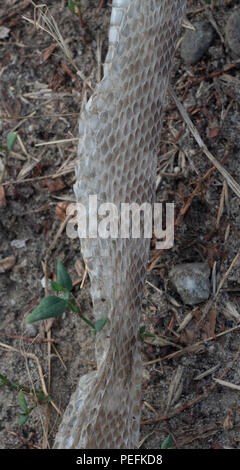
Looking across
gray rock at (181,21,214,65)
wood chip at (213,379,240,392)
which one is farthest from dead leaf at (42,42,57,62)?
wood chip at (213,379,240,392)

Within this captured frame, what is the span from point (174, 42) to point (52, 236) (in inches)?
25.3

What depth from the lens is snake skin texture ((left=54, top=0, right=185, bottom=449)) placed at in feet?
3.18

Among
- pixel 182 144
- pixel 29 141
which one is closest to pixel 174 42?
pixel 182 144

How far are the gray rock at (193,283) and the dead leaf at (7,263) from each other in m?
0.47

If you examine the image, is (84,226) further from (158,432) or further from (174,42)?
(158,432)

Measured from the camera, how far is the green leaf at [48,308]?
Answer: 103 centimetres

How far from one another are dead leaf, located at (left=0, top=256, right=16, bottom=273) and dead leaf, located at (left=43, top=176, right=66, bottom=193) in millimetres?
235

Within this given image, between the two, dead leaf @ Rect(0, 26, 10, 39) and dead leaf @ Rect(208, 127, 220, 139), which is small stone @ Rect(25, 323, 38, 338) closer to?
dead leaf @ Rect(208, 127, 220, 139)

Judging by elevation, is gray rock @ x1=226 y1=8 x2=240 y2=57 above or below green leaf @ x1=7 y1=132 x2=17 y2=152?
above

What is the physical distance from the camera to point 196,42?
1.62 metres

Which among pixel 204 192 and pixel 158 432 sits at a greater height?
pixel 204 192

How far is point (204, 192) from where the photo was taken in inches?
59.7

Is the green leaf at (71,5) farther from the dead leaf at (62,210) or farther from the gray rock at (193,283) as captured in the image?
the gray rock at (193,283)

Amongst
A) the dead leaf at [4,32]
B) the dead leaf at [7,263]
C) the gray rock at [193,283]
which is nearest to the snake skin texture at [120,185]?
the gray rock at [193,283]
